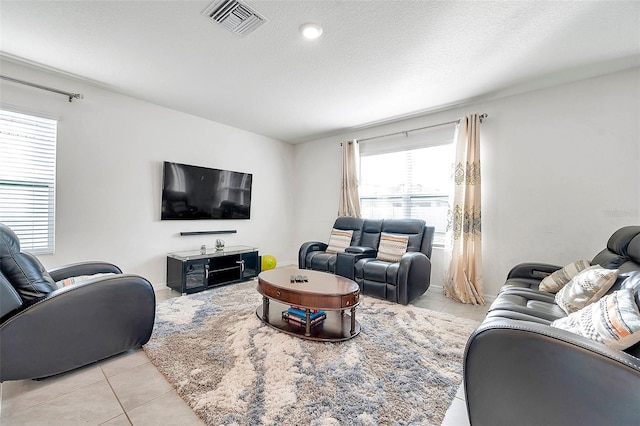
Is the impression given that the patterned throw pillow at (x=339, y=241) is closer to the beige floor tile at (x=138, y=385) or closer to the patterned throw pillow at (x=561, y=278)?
the patterned throw pillow at (x=561, y=278)

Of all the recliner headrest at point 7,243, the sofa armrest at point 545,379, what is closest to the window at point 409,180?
the sofa armrest at point 545,379

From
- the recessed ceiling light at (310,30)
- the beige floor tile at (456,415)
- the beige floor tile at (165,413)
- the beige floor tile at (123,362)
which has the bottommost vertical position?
the beige floor tile at (456,415)

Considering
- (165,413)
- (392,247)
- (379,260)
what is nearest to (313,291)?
(165,413)

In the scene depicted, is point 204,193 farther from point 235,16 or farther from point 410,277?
point 410,277

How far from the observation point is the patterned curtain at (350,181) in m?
4.49

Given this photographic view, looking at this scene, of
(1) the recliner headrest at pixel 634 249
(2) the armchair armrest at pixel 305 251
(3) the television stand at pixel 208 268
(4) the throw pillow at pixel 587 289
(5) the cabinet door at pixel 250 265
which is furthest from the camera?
(5) the cabinet door at pixel 250 265

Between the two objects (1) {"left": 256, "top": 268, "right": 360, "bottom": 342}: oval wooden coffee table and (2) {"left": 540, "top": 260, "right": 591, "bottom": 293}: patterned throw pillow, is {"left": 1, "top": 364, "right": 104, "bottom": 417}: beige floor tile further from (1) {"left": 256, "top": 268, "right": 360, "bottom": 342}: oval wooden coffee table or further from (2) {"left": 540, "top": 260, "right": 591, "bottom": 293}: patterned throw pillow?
(2) {"left": 540, "top": 260, "right": 591, "bottom": 293}: patterned throw pillow

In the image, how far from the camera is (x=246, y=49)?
7.72 feet

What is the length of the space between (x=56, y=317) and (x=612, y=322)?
2.85m

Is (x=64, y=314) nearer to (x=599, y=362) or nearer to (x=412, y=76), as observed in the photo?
(x=599, y=362)

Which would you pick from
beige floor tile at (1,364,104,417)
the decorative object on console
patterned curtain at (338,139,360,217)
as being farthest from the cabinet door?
beige floor tile at (1,364,104,417)

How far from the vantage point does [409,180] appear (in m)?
4.05

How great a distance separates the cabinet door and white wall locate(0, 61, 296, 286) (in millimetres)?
556

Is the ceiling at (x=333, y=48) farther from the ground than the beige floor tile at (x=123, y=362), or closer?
farther from the ground
